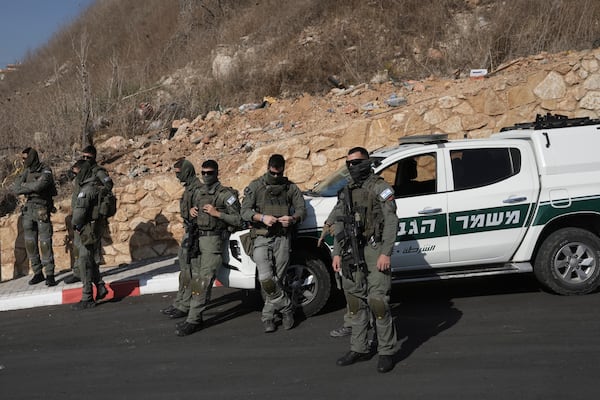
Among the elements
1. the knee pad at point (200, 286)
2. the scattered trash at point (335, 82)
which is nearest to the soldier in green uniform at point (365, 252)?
the knee pad at point (200, 286)

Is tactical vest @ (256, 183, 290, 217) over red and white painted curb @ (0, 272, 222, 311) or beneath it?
over

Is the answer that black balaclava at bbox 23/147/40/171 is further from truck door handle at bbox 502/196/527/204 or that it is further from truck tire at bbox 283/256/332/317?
truck door handle at bbox 502/196/527/204

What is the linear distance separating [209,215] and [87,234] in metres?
2.14

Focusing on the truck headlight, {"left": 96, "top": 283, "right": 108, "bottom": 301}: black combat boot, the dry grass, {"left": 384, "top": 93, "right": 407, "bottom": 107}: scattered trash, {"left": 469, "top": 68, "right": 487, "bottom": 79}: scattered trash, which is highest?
the dry grass

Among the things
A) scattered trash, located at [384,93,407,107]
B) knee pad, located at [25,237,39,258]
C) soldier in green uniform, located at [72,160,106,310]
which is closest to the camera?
Result: soldier in green uniform, located at [72,160,106,310]

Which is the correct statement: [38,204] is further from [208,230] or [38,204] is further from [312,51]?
[312,51]

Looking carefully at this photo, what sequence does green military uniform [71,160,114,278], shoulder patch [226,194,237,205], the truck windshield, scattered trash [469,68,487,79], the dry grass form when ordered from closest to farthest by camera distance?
shoulder patch [226,194,237,205] → the truck windshield → green military uniform [71,160,114,278] → scattered trash [469,68,487,79] → the dry grass

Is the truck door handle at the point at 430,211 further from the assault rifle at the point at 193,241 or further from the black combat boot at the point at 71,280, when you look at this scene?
the black combat boot at the point at 71,280

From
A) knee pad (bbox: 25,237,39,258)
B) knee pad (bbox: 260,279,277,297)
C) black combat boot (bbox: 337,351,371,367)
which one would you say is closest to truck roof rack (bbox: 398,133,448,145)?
knee pad (bbox: 260,279,277,297)

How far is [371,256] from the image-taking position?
4969 millimetres

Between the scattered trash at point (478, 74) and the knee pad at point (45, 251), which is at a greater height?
the scattered trash at point (478, 74)

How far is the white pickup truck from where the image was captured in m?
6.38

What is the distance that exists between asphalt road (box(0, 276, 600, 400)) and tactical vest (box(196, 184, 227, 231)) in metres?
1.08

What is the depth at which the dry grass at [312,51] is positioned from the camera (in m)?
13.1
